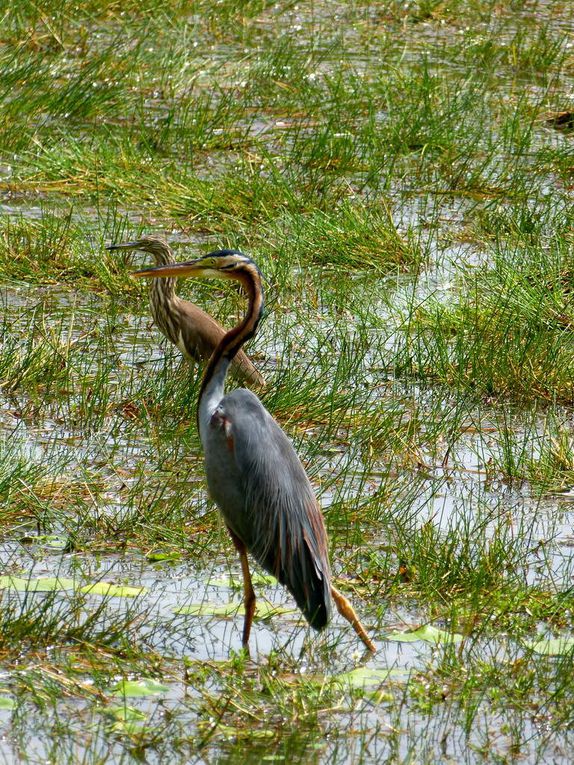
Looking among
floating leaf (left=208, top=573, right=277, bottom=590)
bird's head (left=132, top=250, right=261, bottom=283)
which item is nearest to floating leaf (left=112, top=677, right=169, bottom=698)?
floating leaf (left=208, top=573, right=277, bottom=590)

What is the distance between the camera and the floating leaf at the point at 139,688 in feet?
14.5

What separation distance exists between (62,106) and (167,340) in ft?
11.1

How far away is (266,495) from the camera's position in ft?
16.2

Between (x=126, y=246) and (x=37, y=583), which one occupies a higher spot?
(x=126, y=246)

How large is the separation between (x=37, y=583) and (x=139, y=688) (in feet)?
2.35

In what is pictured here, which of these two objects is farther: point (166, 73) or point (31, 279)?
point (166, 73)

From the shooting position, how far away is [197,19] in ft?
44.1

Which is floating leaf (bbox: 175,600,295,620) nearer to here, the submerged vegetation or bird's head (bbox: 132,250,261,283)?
the submerged vegetation

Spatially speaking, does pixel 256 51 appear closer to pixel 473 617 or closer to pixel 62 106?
pixel 62 106

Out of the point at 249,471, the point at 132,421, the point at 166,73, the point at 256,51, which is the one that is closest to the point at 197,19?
the point at 256,51

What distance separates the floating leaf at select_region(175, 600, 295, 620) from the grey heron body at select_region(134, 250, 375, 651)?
0.18 m

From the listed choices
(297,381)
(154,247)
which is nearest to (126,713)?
(297,381)

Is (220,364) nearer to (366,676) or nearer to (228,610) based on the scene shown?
(228,610)

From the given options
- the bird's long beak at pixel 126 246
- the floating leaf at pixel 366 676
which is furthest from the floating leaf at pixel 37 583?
the bird's long beak at pixel 126 246
